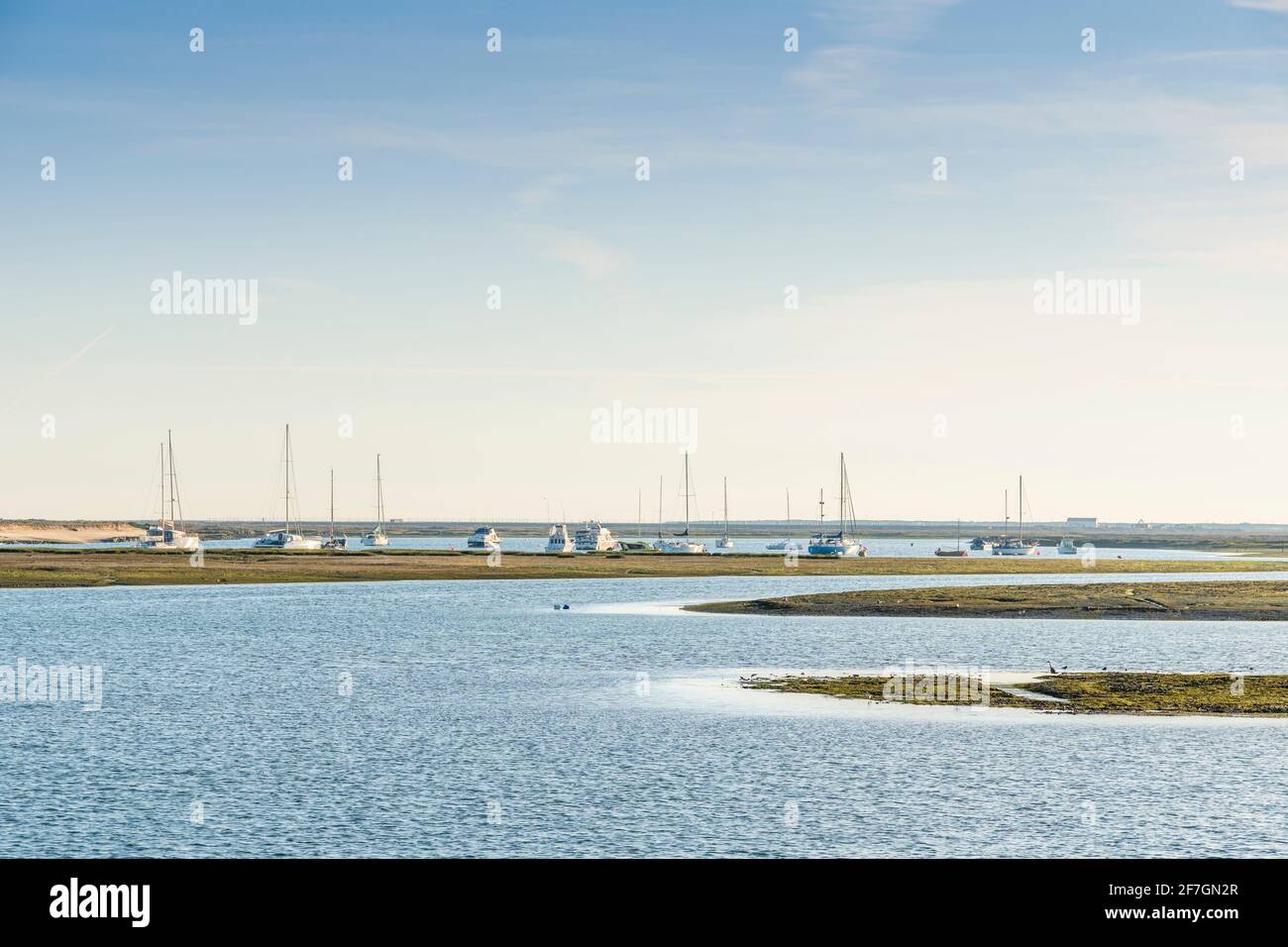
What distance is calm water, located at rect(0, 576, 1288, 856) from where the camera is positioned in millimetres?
34750

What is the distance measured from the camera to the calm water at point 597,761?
34750 mm

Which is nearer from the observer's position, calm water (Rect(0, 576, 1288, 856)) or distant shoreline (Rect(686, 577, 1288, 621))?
calm water (Rect(0, 576, 1288, 856))

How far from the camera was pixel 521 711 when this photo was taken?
58.4m

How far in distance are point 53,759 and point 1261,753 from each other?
4152 cm

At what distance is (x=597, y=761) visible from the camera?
4569 cm

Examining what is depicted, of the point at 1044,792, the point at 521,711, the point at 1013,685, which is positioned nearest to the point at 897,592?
the point at 1013,685
